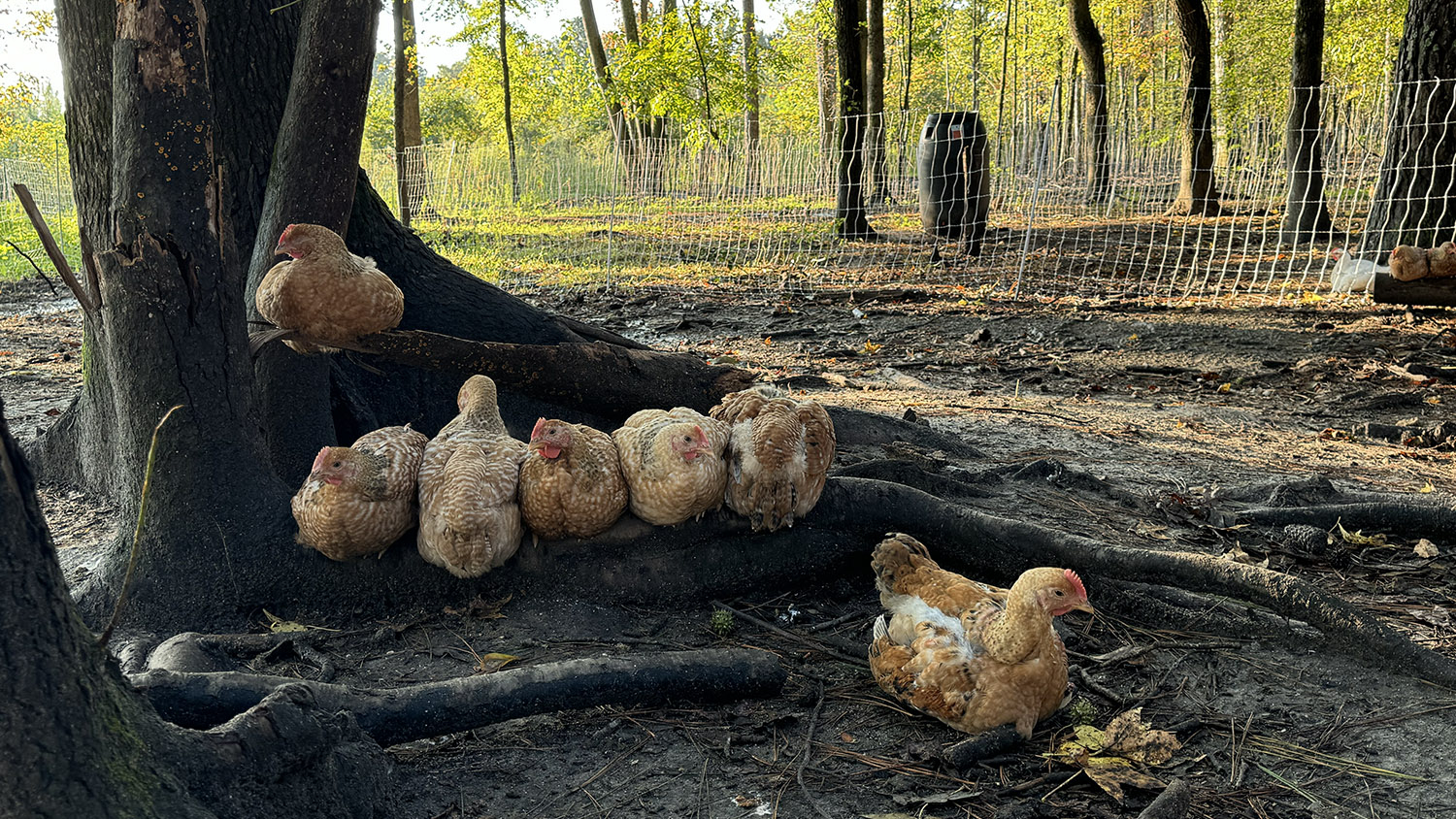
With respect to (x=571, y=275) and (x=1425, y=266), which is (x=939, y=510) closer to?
(x=1425, y=266)

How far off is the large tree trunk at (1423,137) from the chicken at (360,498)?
10441 millimetres

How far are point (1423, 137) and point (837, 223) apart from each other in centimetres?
785

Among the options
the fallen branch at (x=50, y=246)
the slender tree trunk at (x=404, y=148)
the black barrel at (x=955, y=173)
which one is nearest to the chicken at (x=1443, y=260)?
the black barrel at (x=955, y=173)

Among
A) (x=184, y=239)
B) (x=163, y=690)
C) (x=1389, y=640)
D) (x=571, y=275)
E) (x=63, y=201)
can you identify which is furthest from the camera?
(x=63, y=201)

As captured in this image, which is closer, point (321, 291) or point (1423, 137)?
point (321, 291)

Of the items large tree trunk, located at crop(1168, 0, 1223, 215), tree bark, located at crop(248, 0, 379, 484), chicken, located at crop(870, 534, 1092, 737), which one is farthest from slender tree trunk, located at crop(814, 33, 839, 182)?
chicken, located at crop(870, 534, 1092, 737)

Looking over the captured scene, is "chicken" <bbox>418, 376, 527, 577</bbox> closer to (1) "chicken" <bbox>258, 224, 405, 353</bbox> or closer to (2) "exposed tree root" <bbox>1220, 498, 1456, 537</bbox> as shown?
(1) "chicken" <bbox>258, 224, 405, 353</bbox>

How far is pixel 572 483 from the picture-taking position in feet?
11.5

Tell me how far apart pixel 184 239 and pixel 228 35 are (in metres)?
1.15

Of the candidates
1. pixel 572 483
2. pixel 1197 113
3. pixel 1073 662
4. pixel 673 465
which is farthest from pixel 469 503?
pixel 1197 113

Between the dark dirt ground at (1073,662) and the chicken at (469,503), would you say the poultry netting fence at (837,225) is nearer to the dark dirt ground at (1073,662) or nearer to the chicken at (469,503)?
the dark dirt ground at (1073,662)

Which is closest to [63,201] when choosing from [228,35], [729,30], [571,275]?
[571,275]

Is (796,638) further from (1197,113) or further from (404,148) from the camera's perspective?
(404,148)

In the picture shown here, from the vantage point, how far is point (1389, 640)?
→ 325 cm
